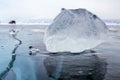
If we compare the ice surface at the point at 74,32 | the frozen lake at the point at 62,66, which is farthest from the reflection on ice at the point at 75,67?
the ice surface at the point at 74,32

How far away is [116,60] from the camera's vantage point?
11.4m

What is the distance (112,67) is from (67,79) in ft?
8.09

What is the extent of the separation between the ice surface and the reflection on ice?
79 centimetres

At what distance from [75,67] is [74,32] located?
3.79 m

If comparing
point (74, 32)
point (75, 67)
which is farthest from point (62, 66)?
point (74, 32)

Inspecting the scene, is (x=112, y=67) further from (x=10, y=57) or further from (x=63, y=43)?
(x=10, y=57)

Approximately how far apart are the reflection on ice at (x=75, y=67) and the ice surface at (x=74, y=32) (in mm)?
791

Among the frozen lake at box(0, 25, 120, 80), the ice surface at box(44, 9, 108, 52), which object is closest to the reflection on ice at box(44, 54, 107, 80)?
the frozen lake at box(0, 25, 120, 80)

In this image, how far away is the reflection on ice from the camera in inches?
341

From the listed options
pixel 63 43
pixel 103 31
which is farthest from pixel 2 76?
pixel 103 31

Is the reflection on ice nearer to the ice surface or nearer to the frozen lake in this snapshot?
the frozen lake

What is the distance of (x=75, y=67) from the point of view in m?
10.0

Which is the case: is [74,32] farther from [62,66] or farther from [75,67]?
[75,67]

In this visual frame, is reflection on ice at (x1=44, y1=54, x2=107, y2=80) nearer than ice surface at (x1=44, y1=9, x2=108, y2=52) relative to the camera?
Yes
